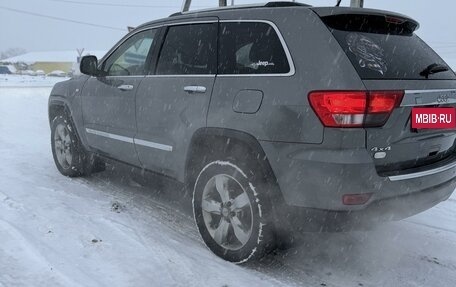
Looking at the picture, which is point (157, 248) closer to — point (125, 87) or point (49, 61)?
point (125, 87)

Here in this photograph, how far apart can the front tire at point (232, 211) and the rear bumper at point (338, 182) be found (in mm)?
239

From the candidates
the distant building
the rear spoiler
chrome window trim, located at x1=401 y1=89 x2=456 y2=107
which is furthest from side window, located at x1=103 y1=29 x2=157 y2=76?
the distant building

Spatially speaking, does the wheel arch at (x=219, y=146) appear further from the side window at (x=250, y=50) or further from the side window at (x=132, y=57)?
the side window at (x=132, y=57)

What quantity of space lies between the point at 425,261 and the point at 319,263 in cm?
86

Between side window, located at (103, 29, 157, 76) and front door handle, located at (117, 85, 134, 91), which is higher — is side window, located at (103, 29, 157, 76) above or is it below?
above

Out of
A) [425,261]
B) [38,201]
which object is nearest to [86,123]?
[38,201]

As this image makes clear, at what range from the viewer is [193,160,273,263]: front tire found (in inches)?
117

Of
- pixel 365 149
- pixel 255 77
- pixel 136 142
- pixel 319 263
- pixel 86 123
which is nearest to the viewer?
pixel 365 149

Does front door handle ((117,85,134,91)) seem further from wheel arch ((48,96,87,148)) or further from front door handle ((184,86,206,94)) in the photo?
wheel arch ((48,96,87,148))

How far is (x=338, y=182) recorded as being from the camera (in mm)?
2566

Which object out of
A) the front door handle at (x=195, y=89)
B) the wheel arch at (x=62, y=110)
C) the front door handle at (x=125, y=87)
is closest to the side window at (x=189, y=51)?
the front door handle at (x=195, y=89)

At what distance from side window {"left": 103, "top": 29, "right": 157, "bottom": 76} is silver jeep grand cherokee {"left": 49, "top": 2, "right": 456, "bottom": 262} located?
0.27 m

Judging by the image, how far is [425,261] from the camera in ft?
11.1

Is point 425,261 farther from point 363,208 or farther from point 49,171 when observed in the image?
point 49,171
